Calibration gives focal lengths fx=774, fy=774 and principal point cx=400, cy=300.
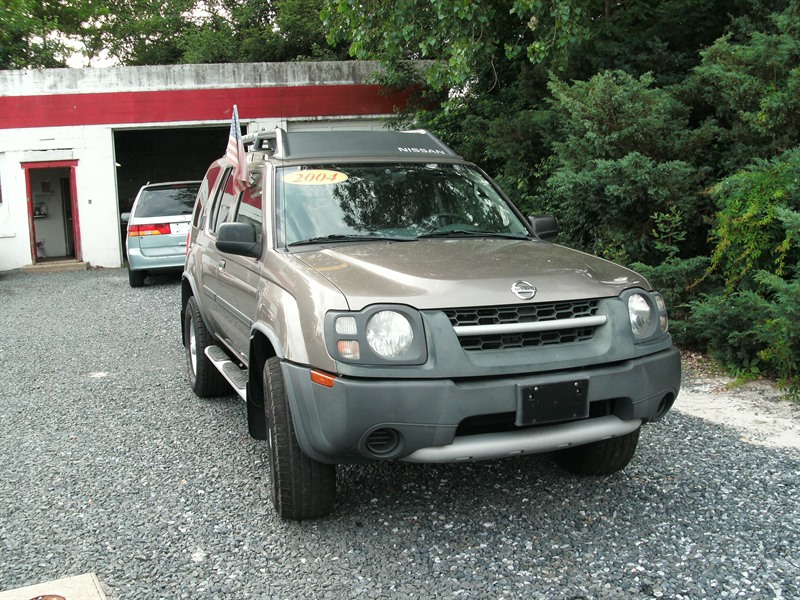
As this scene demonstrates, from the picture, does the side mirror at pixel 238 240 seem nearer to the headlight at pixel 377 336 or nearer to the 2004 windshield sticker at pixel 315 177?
the 2004 windshield sticker at pixel 315 177

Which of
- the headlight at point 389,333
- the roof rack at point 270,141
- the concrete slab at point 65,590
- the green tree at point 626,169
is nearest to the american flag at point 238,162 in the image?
the roof rack at point 270,141

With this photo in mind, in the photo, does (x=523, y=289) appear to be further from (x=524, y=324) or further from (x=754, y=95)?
(x=754, y=95)

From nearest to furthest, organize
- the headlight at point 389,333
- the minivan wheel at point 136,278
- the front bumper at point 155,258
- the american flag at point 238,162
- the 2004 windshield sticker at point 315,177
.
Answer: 1. the headlight at point 389,333
2. the 2004 windshield sticker at point 315,177
3. the american flag at point 238,162
4. the front bumper at point 155,258
5. the minivan wheel at point 136,278

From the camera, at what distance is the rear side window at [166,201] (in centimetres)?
1353

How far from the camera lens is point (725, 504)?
396cm

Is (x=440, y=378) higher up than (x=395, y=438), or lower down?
higher up

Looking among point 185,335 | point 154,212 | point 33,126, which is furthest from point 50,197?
point 185,335

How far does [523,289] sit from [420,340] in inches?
22.1

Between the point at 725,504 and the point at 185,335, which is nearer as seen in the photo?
the point at 725,504

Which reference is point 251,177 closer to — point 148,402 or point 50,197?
point 148,402

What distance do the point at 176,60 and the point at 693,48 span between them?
2521 cm

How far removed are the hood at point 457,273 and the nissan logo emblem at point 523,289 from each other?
0.9 inches

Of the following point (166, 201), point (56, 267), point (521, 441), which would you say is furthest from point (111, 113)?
point (521, 441)

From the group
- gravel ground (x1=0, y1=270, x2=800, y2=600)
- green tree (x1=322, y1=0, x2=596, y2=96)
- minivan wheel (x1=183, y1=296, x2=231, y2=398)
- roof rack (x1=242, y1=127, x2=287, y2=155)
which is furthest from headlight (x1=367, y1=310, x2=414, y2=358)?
green tree (x1=322, y1=0, x2=596, y2=96)
